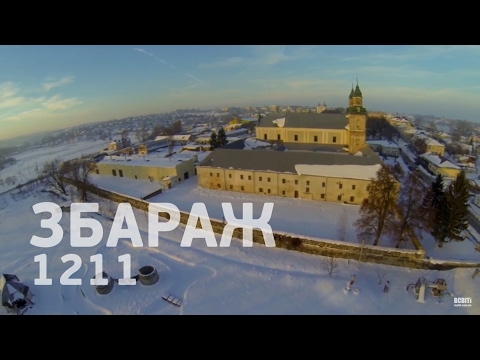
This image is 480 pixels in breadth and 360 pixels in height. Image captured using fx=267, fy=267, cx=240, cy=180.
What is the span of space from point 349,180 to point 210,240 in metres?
13.5

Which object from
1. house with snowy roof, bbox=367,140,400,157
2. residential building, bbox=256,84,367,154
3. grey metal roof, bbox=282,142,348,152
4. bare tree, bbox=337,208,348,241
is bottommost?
bare tree, bbox=337,208,348,241

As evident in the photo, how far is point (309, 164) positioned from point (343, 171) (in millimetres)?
3196

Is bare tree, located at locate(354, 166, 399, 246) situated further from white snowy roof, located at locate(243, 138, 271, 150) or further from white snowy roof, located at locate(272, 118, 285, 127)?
white snowy roof, located at locate(272, 118, 285, 127)

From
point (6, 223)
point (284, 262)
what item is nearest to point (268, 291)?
point (284, 262)

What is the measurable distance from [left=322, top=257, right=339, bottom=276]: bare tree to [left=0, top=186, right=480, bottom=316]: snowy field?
180 millimetres

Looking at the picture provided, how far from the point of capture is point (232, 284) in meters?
15.2

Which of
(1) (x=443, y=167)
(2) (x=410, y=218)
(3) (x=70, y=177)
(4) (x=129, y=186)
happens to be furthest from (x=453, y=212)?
(3) (x=70, y=177)

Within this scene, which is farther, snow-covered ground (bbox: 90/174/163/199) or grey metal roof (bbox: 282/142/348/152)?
grey metal roof (bbox: 282/142/348/152)

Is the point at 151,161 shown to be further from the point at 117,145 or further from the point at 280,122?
the point at 117,145

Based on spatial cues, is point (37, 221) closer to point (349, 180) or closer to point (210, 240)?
point (210, 240)

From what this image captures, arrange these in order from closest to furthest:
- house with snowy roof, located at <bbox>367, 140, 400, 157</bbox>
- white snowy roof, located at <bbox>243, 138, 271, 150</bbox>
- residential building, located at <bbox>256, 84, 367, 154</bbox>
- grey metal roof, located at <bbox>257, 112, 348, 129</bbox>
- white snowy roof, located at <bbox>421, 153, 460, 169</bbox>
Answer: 1. residential building, located at <bbox>256, 84, 367, 154</bbox>
2. grey metal roof, located at <bbox>257, 112, 348, 129</bbox>
3. white snowy roof, located at <bbox>243, 138, 271, 150</bbox>
4. white snowy roof, located at <bbox>421, 153, 460, 169</bbox>
5. house with snowy roof, located at <bbox>367, 140, 400, 157</bbox>

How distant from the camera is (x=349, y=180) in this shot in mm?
24109

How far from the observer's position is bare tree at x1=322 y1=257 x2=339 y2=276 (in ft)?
53.1

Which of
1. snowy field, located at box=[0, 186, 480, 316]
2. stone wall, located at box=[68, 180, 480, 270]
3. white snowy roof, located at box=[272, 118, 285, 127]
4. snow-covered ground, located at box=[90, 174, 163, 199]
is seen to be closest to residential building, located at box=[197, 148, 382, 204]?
snow-covered ground, located at box=[90, 174, 163, 199]
